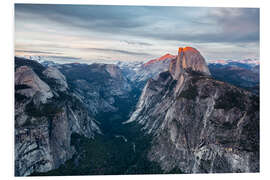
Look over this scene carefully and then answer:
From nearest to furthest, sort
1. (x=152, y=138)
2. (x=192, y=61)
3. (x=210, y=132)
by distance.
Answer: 1. (x=210, y=132)
2. (x=152, y=138)
3. (x=192, y=61)

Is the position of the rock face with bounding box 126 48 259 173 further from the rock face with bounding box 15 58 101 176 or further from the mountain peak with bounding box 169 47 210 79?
the rock face with bounding box 15 58 101 176

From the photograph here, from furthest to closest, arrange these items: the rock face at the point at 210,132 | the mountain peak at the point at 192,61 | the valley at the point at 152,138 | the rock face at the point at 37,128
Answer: the mountain peak at the point at 192,61, the rock face at the point at 37,128, the valley at the point at 152,138, the rock face at the point at 210,132

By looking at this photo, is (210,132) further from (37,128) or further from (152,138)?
(37,128)

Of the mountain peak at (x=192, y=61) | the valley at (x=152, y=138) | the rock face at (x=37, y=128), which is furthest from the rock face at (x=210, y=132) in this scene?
the rock face at (x=37, y=128)

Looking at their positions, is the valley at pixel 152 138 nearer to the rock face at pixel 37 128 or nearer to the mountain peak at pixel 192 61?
the rock face at pixel 37 128

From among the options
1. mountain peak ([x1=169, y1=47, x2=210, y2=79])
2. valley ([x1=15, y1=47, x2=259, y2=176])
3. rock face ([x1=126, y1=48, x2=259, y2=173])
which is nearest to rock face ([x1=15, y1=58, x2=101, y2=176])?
valley ([x1=15, y1=47, x2=259, y2=176])

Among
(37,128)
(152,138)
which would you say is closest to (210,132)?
(152,138)
